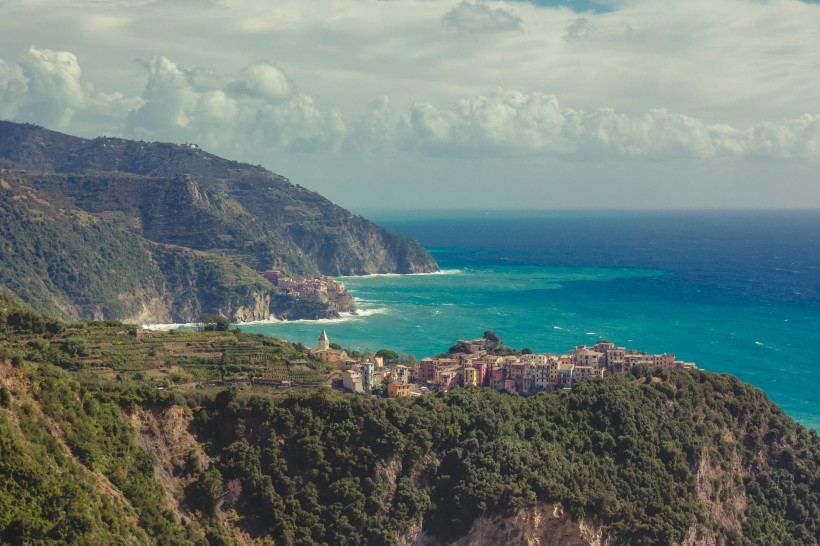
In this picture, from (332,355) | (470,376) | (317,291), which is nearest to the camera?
(470,376)

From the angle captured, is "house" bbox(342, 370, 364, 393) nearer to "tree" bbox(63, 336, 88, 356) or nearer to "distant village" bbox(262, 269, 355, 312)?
"tree" bbox(63, 336, 88, 356)

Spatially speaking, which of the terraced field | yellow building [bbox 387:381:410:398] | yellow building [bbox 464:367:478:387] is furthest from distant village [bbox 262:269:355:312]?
yellow building [bbox 387:381:410:398]

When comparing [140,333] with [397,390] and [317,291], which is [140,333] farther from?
[317,291]

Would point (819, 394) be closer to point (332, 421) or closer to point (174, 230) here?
point (332, 421)

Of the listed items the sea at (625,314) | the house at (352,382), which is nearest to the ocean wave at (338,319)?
the sea at (625,314)

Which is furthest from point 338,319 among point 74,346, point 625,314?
point 74,346

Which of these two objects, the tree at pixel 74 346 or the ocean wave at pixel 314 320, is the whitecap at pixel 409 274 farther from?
the tree at pixel 74 346
